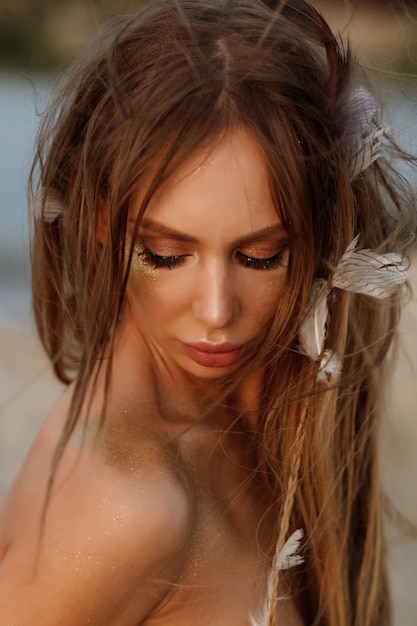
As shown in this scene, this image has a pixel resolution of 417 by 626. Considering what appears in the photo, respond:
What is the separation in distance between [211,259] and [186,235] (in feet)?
0.17

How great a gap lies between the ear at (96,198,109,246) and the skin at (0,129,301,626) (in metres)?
0.09

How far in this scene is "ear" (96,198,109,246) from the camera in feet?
5.40

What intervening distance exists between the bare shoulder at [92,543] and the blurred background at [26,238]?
58 cm

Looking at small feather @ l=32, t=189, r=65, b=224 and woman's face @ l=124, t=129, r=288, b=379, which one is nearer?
woman's face @ l=124, t=129, r=288, b=379

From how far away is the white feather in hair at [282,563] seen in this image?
5.47ft

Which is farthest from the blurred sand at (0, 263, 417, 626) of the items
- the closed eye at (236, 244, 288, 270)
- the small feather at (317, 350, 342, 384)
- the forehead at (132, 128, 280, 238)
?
the forehead at (132, 128, 280, 238)

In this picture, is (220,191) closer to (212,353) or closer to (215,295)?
(215,295)

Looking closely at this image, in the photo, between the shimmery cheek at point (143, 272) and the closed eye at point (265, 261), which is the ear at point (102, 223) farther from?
the closed eye at point (265, 261)

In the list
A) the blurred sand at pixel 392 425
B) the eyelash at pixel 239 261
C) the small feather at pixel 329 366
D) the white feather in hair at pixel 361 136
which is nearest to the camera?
the eyelash at pixel 239 261

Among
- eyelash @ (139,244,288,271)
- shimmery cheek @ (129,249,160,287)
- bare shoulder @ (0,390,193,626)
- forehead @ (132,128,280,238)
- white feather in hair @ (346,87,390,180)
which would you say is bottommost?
bare shoulder @ (0,390,193,626)

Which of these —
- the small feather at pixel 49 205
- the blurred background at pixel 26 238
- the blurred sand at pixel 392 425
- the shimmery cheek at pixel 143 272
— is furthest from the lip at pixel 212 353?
the blurred sand at pixel 392 425

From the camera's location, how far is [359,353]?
1.95m

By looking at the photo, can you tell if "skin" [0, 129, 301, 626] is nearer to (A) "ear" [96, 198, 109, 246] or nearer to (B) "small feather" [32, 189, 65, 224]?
(A) "ear" [96, 198, 109, 246]

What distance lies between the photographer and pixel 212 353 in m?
1.62
